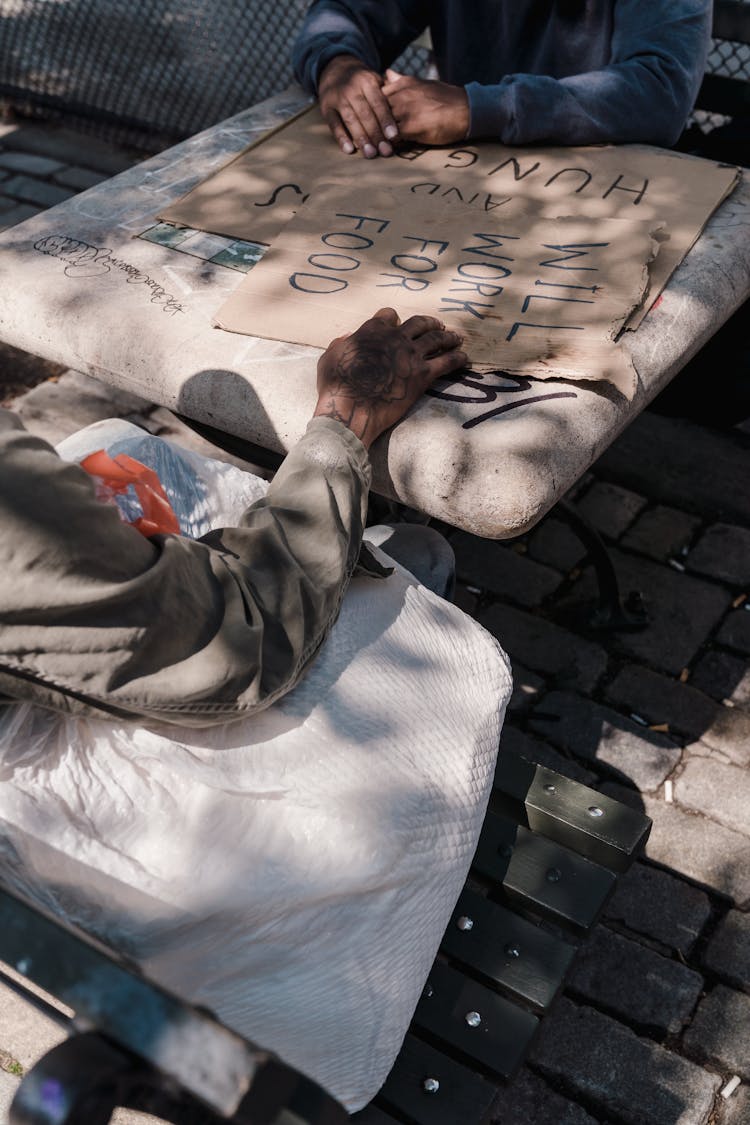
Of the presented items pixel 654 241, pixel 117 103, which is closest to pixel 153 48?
pixel 117 103

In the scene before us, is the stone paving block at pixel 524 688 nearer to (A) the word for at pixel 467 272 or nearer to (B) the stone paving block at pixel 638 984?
(B) the stone paving block at pixel 638 984

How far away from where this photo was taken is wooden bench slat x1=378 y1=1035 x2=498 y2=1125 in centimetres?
142

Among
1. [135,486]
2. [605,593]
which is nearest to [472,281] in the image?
[135,486]

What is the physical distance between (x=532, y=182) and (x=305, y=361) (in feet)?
2.34

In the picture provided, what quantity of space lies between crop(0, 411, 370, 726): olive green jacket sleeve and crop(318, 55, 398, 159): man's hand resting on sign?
3.95ft

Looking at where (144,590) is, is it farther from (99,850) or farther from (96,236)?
(96,236)

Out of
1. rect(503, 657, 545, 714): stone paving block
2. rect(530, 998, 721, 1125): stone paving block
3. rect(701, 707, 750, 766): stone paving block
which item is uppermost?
rect(503, 657, 545, 714): stone paving block

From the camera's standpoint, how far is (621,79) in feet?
7.70

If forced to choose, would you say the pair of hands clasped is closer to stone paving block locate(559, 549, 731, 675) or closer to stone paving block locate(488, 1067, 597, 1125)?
stone paving block locate(559, 549, 731, 675)

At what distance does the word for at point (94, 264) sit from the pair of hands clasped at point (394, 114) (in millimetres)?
597

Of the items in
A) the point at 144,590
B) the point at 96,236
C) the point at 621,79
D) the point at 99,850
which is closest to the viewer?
the point at 144,590

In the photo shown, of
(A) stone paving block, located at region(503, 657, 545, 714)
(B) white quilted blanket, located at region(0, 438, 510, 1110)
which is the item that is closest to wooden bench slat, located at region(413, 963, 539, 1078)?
(B) white quilted blanket, located at region(0, 438, 510, 1110)

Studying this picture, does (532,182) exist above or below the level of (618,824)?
above

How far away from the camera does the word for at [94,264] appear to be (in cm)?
198
